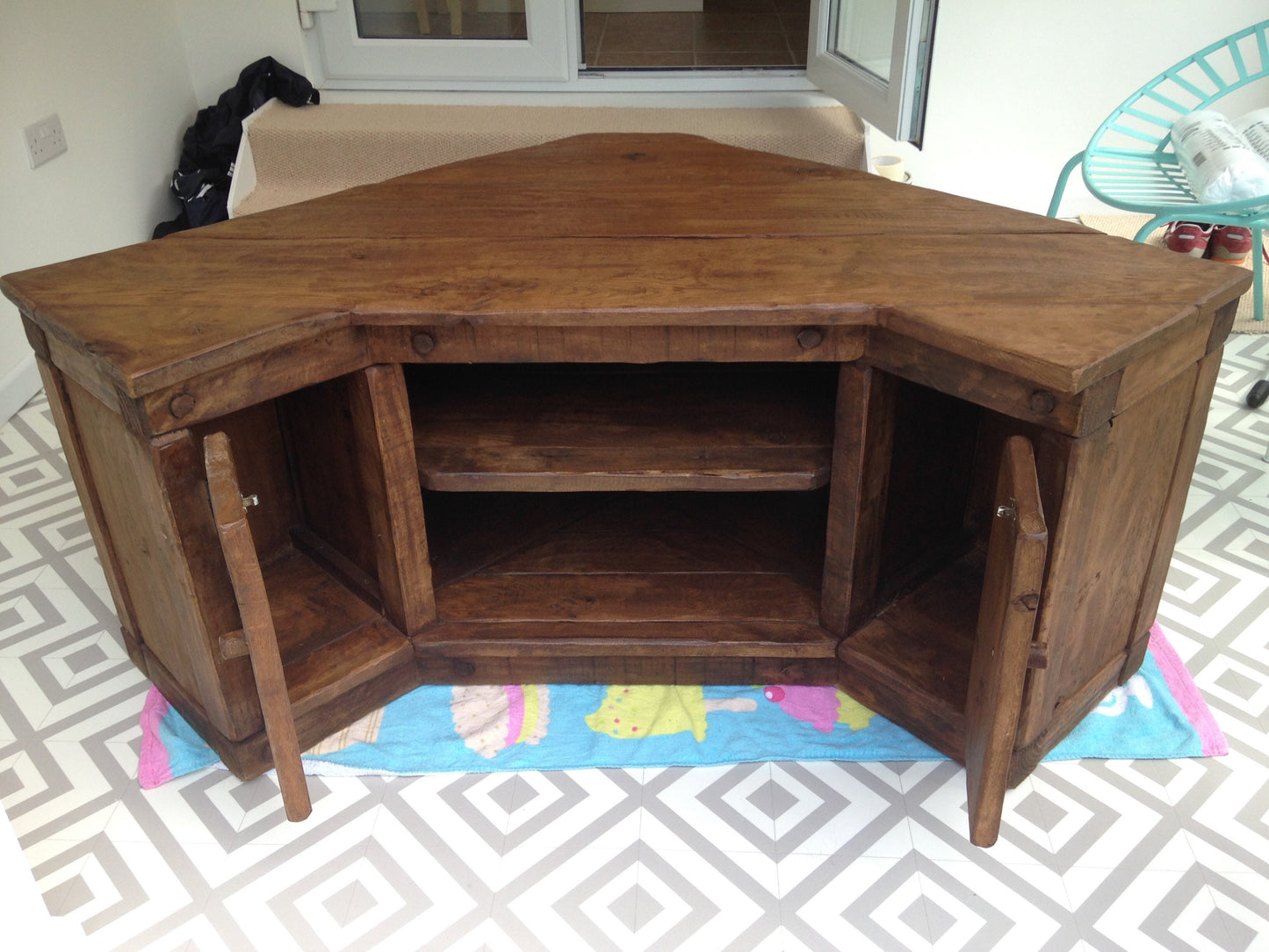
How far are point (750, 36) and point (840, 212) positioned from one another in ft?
9.80

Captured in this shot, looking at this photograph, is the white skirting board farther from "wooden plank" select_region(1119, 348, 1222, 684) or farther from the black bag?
"wooden plank" select_region(1119, 348, 1222, 684)

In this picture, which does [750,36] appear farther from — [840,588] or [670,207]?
[840,588]

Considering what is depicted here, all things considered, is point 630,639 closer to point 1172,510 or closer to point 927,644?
point 927,644

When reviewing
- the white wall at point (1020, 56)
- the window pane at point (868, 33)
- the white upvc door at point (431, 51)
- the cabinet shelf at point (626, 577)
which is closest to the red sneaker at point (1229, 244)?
the white wall at point (1020, 56)

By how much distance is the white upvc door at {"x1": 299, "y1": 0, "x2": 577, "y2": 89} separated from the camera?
152 inches

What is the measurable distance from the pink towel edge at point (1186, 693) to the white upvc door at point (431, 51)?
2.81 metres

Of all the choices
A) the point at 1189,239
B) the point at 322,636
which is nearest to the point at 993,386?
the point at 322,636

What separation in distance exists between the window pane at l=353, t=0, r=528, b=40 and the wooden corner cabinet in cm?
193

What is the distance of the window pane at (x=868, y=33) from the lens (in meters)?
3.05

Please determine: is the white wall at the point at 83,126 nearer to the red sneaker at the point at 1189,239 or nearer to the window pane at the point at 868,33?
the window pane at the point at 868,33

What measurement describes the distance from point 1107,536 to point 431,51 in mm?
3105

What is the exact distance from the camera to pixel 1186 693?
1.94m

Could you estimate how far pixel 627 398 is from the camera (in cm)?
195

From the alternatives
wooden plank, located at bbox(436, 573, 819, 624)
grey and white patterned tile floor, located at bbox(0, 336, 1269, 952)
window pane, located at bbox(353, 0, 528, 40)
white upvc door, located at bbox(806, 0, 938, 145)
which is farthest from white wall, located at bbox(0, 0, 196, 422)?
white upvc door, located at bbox(806, 0, 938, 145)
